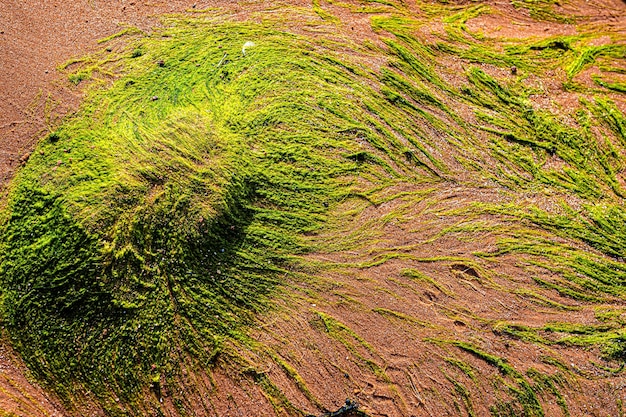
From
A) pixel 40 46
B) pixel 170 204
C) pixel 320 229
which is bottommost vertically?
pixel 320 229

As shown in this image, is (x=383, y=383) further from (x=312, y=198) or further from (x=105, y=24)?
(x=105, y=24)

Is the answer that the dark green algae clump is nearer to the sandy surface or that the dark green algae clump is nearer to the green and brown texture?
the green and brown texture

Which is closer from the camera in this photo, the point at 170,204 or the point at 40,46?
the point at 170,204

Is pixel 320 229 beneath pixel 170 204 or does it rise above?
beneath

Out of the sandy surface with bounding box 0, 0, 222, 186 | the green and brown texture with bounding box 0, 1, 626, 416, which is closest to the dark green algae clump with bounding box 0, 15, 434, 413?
the green and brown texture with bounding box 0, 1, 626, 416

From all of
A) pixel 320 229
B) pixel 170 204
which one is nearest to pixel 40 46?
pixel 170 204

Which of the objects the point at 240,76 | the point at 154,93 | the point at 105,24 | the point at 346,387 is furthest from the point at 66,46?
the point at 346,387

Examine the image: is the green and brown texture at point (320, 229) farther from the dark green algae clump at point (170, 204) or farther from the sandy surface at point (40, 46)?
the sandy surface at point (40, 46)

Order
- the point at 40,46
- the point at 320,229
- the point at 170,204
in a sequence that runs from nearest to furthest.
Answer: the point at 170,204 < the point at 320,229 < the point at 40,46

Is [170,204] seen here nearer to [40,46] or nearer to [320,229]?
[320,229]
